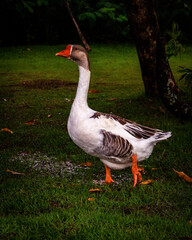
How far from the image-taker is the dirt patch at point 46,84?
8.96 m

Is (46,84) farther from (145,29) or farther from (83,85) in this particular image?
(83,85)

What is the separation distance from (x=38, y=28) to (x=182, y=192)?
1558cm

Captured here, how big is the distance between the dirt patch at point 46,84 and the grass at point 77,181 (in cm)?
75

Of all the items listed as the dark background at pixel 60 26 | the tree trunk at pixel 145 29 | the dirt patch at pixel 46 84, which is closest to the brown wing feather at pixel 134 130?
the tree trunk at pixel 145 29

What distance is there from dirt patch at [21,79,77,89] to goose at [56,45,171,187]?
5470 mm

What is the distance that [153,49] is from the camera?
5.95m

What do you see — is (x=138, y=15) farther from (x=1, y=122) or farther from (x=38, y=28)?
(x=38, y=28)

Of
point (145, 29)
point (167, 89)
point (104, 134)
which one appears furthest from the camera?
point (145, 29)

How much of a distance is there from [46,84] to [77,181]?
5938 mm

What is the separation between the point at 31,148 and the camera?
15.5 feet

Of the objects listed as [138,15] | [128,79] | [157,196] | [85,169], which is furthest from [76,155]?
[128,79]

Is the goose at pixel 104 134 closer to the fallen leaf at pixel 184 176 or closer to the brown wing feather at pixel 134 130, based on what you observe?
the brown wing feather at pixel 134 130

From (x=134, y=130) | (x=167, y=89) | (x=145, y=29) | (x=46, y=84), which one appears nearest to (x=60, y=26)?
(x=46, y=84)

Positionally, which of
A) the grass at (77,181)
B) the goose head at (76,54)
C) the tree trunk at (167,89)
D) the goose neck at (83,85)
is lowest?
the grass at (77,181)
